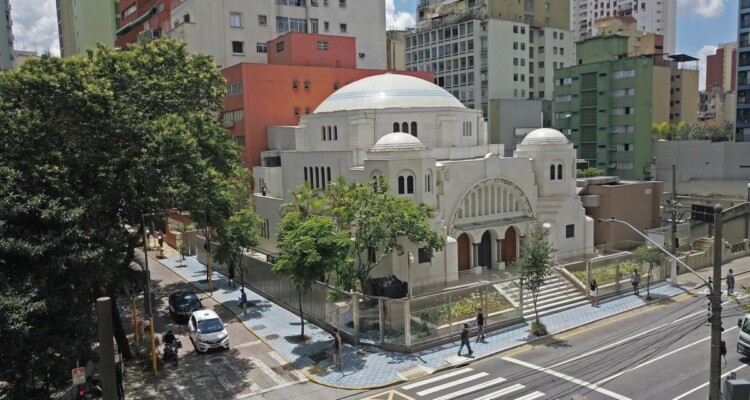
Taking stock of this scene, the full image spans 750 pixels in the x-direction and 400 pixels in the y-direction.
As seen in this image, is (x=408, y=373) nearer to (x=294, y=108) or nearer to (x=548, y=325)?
(x=548, y=325)

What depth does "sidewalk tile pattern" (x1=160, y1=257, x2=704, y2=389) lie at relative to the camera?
2469 centimetres

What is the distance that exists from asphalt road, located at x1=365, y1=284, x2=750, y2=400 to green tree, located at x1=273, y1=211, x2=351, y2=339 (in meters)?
6.42

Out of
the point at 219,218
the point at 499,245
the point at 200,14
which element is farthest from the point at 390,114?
the point at 200,14

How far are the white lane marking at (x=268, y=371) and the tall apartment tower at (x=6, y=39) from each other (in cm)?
4632

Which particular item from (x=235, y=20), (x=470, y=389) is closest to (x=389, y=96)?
(x=470, y=389)

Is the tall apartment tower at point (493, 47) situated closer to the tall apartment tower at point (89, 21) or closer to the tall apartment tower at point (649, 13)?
the tall apartment tower at point (649, 13)

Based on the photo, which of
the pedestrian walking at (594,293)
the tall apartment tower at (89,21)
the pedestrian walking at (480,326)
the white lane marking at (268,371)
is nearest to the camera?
the white lane marking at (268,371)

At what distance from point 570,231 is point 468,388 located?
76.0ft

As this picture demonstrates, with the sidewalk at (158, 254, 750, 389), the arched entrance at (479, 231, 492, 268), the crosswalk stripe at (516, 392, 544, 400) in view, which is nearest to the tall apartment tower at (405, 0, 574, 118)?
the arched entrance at (479, 231, 492, 268)

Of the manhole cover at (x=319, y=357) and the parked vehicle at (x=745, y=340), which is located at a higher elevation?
the parked vehicle at (x=745, y=340)

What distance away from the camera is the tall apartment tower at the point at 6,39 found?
5618 cm

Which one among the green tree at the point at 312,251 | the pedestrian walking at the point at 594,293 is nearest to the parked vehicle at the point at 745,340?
the pedestrian walking at the point at 594,293

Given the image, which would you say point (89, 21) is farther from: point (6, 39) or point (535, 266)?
point (535, 266)

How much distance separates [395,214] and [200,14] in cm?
4346
